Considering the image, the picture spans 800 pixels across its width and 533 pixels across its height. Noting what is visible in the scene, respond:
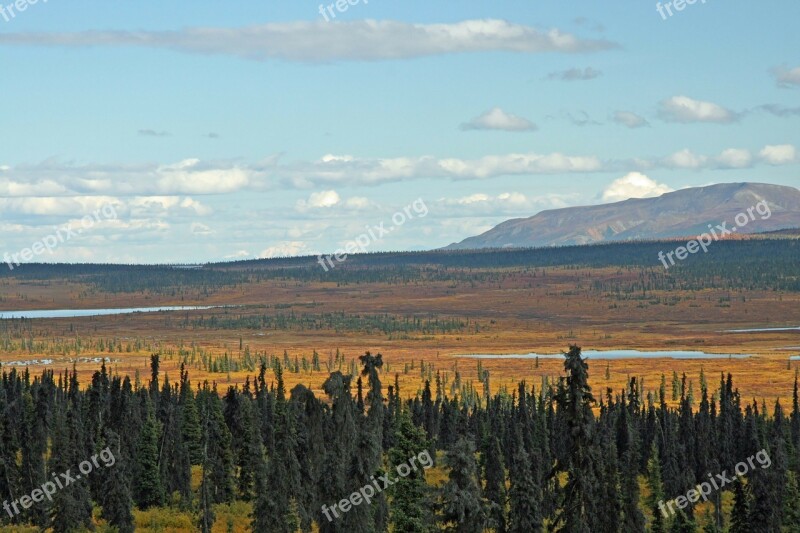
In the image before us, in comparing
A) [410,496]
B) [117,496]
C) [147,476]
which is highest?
[410,496]

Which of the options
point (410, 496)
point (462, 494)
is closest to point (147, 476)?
point (410, 496)

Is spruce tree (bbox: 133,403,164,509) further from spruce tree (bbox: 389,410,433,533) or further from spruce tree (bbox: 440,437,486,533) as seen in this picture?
spruce tree (bbox: 440,437,486,533)

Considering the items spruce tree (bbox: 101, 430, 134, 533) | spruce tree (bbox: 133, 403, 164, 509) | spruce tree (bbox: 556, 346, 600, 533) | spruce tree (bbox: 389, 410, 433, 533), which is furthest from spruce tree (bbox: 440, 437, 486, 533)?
spruce tree (bbox: 133, 403, 164, 509)

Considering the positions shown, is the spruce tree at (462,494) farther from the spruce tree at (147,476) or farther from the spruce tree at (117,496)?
the spruce tree at (147,476)

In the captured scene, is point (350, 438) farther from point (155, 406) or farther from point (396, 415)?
point (155, 406)

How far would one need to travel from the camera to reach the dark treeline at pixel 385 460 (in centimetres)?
5369

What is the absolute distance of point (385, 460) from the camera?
116 m

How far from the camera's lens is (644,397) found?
193125mm

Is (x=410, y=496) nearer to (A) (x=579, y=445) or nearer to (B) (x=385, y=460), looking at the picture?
(A) (x=579, y=445)

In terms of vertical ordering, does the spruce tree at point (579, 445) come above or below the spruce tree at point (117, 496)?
above

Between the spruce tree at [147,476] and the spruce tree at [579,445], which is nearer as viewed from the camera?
the spruce tree at [579,445]

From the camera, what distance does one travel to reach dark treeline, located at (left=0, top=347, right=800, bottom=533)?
53688 millimetres

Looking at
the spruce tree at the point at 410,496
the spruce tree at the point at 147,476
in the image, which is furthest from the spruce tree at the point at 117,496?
the spruce tree at the point at 410,496

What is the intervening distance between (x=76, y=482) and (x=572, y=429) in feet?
164
